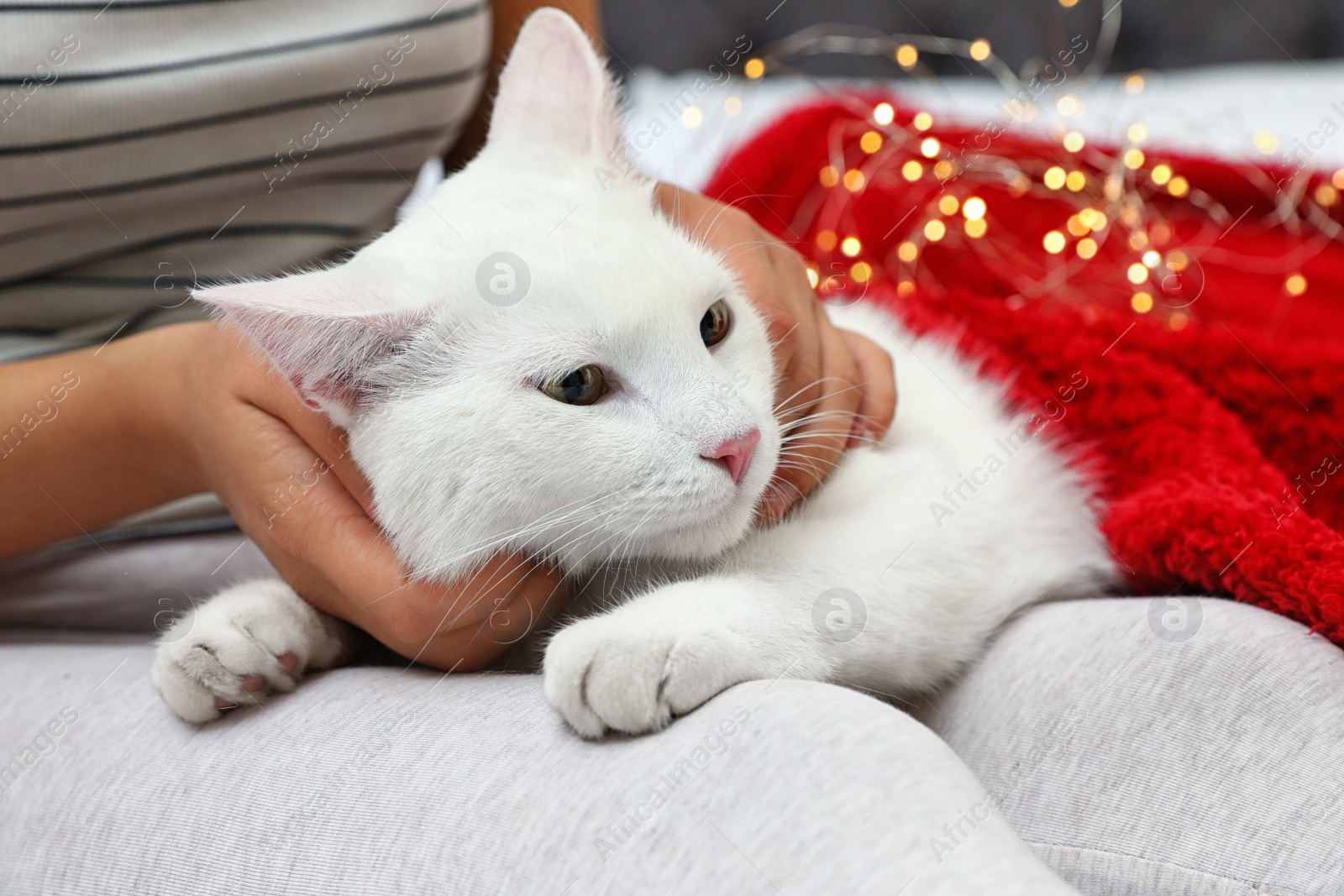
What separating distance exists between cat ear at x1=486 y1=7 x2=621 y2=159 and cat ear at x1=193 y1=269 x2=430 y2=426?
0.29m

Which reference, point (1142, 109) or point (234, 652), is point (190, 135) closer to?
point (234, 652)

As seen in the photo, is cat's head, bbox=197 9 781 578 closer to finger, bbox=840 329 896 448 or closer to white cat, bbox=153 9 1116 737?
white cat, bbox=153 9 1116 737

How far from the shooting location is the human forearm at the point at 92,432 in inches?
39.0

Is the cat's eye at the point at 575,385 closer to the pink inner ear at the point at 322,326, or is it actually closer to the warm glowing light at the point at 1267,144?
the pink inner ear at the point at 322,326

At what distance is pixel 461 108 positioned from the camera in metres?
1.35

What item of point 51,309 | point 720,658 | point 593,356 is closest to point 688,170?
point 51,309

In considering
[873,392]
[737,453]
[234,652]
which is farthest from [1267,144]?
[234,652]

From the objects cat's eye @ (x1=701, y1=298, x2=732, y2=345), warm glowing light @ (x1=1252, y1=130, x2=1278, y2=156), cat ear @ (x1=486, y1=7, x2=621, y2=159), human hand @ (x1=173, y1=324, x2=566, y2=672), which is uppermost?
warm glowing light @ (x1=1252, y1=130, x2=1278, y2=156)

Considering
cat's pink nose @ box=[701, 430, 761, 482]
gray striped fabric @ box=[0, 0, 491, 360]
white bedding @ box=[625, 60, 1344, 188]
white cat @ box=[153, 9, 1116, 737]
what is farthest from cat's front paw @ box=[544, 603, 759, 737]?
white bedding @ box=[625, 60, 1344, 188]

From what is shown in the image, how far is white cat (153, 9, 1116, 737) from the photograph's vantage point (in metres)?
0.73

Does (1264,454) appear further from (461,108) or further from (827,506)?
(461,108)

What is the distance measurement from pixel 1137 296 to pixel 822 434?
845 millimetres

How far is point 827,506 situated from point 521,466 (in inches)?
13.2

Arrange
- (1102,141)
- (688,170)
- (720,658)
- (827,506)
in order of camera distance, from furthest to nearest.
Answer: (688,170) < (1102,141) < (827,506) < (720,658)
